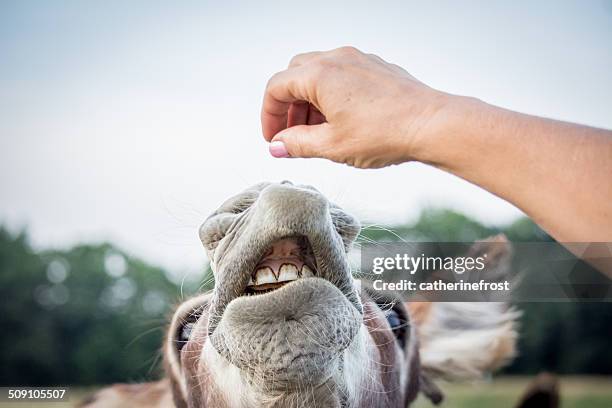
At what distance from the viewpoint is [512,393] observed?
2.76m

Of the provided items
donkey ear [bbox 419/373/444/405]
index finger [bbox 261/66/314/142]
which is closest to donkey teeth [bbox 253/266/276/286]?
index finger [bbox 261/66/314/142]

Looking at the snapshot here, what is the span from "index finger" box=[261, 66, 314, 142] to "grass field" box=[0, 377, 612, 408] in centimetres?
154

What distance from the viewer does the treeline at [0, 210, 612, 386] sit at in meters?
2.50

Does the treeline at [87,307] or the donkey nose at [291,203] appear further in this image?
the treeline at [87,307]

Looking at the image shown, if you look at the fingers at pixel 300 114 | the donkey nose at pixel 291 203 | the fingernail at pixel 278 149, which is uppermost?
the fingers at pixel 300 114

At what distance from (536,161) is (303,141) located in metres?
0.48

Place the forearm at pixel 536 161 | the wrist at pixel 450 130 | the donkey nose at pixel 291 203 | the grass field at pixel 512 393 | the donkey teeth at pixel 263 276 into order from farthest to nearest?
the grass field at pixel 512 393
the donkey teeth at pixel 263 276
the donkey nose at pixel 291 203
the wrist at pixel 450 130
the forearm at pixel 536 161

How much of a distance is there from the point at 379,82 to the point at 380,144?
4.5 inches

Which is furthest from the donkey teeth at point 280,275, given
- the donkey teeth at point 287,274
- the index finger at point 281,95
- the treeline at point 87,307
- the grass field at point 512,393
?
the grass field at point 512,393

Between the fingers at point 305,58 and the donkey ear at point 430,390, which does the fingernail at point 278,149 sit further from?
the donkey ear at point 430,390

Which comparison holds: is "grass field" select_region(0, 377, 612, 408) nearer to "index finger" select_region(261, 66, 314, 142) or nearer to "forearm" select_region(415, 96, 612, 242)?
"index finger" select_region(261, 66, 314, 142)

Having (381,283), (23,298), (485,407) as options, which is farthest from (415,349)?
(23,298)

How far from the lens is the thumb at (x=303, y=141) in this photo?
129 centimetres

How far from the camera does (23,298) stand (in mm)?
2555
